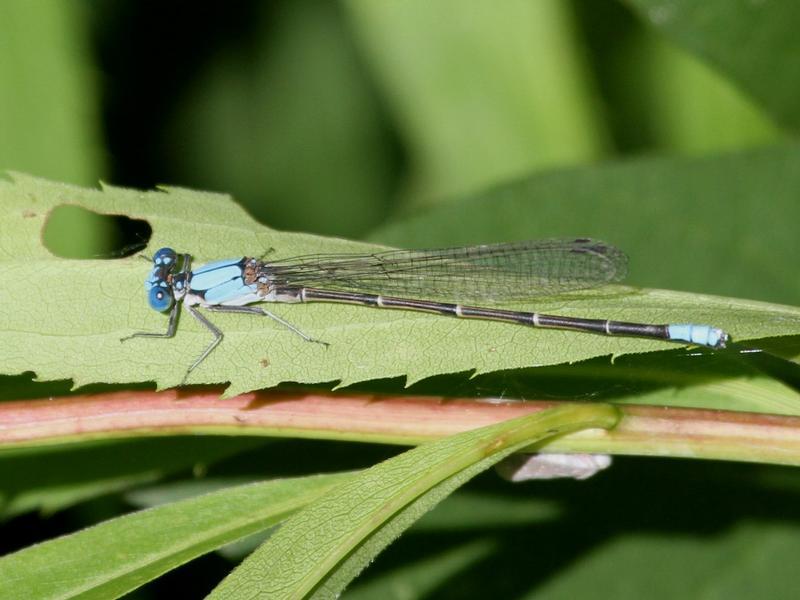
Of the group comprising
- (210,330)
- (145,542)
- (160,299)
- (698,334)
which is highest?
(160,299)

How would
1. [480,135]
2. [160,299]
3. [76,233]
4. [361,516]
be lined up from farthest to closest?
[480,135] → [76,233] → [160,299] → [361,516]

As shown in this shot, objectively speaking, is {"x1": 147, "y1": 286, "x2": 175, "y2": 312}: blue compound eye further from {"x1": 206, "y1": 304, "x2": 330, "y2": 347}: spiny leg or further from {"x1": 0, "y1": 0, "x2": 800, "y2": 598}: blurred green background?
{"x1": 0, "y1": 0, "x2": 800, "y2": 598}: blurred green background

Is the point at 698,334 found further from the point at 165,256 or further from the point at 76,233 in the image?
the point at 76,233

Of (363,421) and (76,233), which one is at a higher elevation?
(76,233)

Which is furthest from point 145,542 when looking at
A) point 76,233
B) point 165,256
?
point 76,233

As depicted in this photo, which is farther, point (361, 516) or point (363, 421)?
point (363, 421)

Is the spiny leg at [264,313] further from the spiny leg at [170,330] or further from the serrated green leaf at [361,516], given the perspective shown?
the serrated green leaf at [361,516]

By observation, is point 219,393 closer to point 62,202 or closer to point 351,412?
point 351,412
